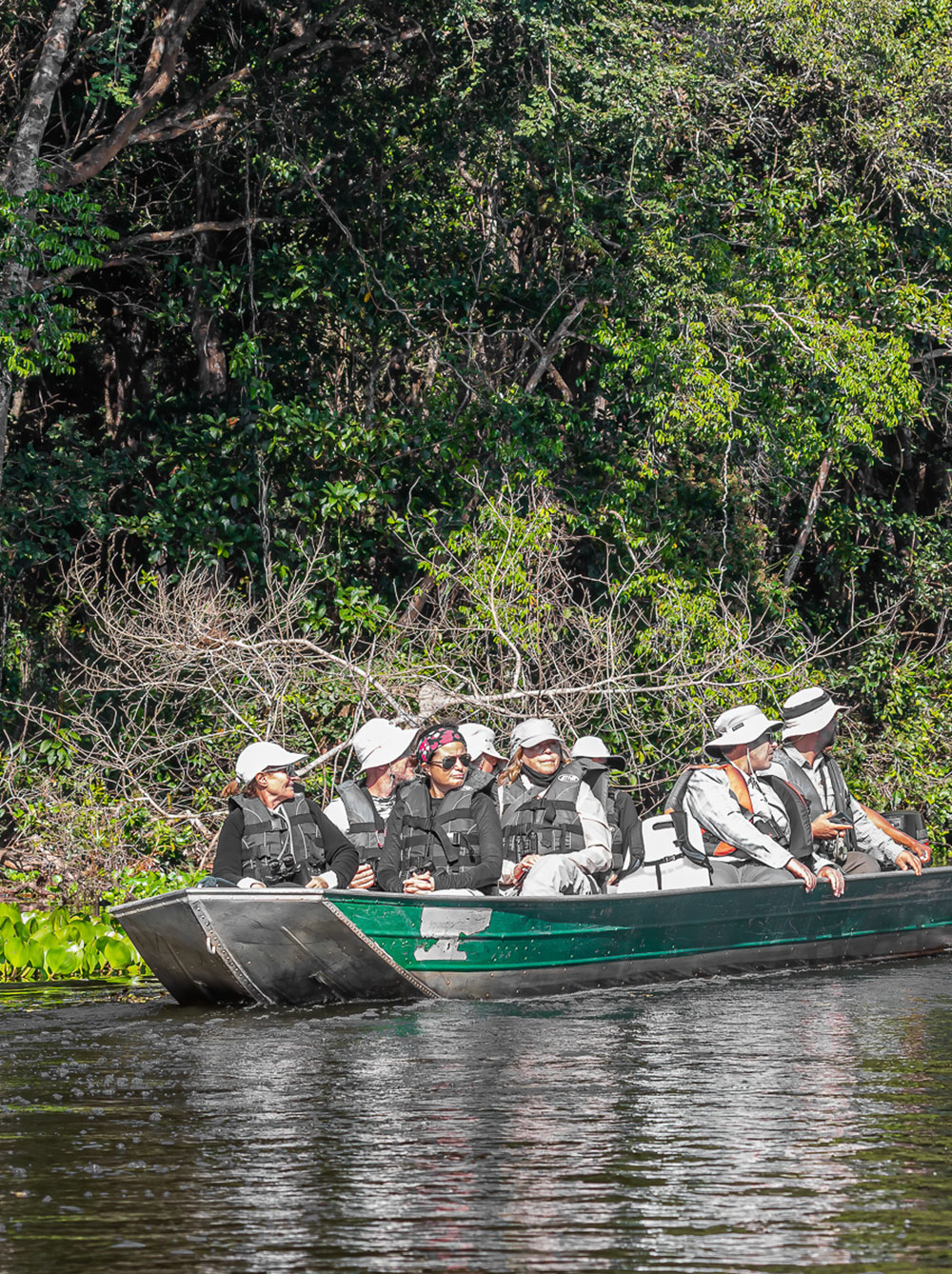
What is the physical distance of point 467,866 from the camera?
1014cm

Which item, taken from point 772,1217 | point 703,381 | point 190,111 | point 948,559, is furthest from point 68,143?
point 772,1217

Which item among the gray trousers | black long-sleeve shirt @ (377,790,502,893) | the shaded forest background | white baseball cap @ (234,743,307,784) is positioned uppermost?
the shaded forest background

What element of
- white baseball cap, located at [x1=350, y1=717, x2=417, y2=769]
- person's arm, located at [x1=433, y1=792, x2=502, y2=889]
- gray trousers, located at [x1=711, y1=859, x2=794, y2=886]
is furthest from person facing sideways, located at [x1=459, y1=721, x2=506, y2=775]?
gray trousers, located at [x1=711, y1=859, x2=794, y2=886]

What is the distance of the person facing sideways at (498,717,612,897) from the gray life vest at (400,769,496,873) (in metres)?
0.47

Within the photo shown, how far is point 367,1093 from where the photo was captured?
286 inches

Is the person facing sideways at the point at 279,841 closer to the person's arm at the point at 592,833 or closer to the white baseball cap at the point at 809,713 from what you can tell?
the person's arm at the point at 592,833

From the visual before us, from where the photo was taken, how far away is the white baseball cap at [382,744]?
10.5m

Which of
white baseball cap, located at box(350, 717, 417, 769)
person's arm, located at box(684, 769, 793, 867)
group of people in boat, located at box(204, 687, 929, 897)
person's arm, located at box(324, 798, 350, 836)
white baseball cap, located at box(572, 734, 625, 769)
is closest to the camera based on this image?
group of people in boat, located at box(204, 687, 929, 897)

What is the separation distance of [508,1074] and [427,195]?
11.7m

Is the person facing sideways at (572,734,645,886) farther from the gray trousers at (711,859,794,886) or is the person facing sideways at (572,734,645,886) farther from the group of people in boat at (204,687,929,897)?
the gray trousers at (711,859,794,886)

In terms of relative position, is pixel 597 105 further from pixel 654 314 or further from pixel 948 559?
pixel 948 559

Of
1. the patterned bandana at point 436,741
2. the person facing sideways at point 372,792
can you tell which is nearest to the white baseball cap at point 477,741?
the person facing sideways at point 372,792

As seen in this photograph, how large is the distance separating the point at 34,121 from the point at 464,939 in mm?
7965

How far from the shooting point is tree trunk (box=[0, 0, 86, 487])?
45.9 feet
